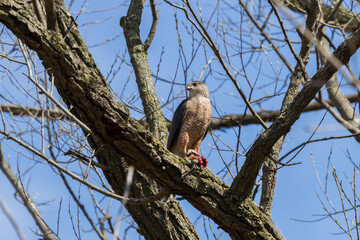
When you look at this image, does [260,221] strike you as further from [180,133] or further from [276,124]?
[180,133]

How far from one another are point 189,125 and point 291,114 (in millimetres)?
2288

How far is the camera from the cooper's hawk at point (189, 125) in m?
5.28

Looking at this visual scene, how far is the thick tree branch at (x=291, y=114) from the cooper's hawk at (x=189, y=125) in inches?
77.4

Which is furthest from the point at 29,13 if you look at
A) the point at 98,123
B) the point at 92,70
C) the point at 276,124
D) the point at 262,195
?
the point at 262,195

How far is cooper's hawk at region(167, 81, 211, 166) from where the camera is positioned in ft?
17.3

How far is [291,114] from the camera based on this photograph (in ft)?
10.1

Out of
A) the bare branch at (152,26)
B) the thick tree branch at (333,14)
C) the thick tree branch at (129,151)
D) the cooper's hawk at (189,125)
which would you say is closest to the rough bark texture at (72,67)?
the thick tree branch at (129,151)

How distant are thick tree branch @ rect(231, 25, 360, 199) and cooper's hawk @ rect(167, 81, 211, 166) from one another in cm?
197

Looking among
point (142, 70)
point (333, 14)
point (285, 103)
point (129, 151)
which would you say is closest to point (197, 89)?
point (142, 70)

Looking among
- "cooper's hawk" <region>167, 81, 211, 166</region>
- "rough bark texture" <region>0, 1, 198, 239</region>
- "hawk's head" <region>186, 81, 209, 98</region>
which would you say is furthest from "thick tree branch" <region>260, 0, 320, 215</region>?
"hawk's head" <region>186, 81, 209, 98</region>

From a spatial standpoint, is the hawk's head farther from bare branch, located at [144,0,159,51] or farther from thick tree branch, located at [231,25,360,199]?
thick tree branch, located at [231,25,360,199]

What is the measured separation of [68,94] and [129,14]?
248cm

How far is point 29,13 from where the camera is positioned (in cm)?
298

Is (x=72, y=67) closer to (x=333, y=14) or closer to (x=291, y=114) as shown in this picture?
(x=291, y=114)
